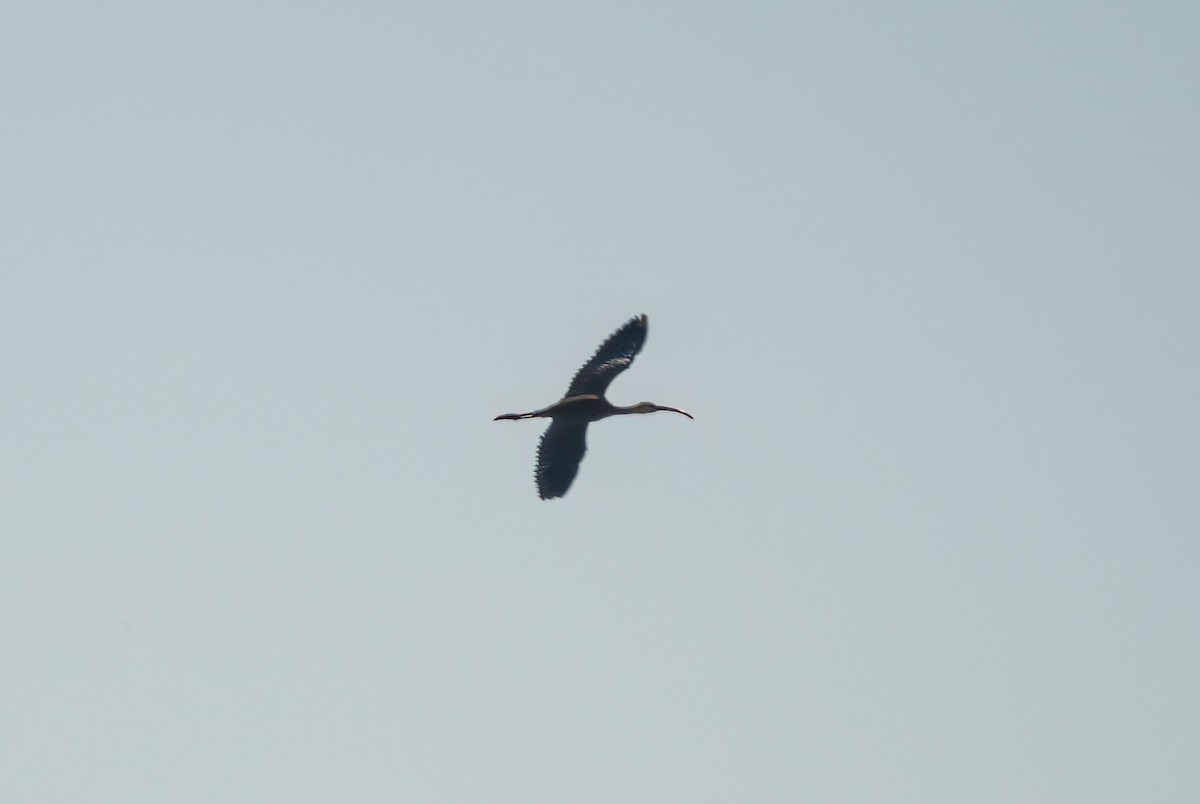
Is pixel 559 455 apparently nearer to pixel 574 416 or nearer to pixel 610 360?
pixel 574 416

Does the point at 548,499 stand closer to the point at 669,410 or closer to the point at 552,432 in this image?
the point at 552,432

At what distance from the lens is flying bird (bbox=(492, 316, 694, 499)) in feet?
175

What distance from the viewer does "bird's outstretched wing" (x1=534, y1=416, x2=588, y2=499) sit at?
53312 mm

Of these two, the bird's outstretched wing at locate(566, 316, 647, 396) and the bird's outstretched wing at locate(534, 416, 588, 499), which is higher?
the bird's outstretched wing at locate(566, 316, 647, 396)

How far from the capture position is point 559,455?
5356cm

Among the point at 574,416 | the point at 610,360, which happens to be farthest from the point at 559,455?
the point at 610,360

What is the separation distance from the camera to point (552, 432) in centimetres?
5372

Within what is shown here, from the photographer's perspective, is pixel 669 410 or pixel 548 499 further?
pixel 669 410

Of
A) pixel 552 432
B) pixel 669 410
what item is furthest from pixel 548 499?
pixel 669 410

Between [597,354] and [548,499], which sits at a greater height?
[597,354]

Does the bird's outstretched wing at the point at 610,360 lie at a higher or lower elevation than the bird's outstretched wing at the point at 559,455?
higher

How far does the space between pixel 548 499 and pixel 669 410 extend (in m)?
5.48

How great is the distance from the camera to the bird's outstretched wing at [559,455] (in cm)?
5331

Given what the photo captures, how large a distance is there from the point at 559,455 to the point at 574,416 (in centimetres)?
120
